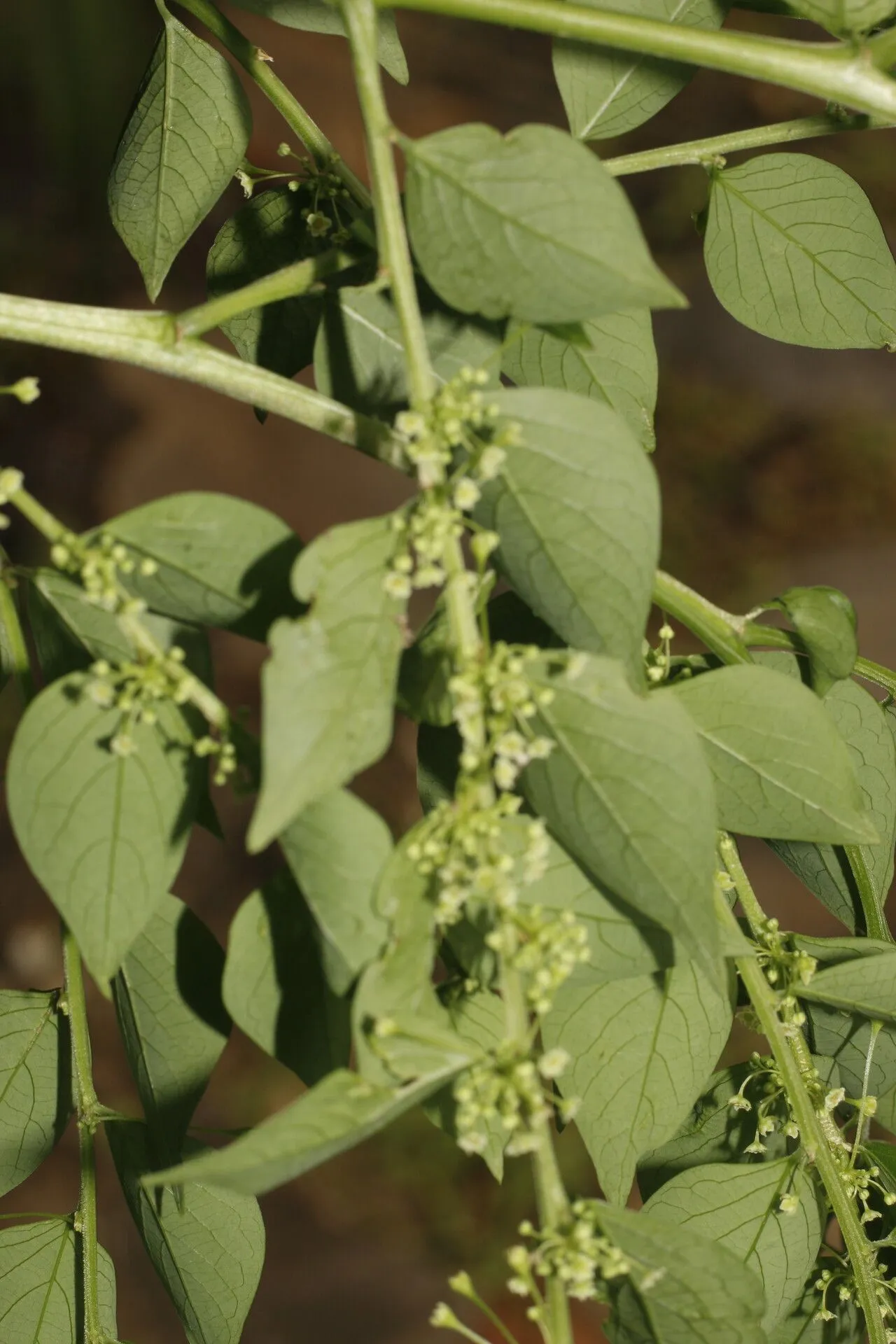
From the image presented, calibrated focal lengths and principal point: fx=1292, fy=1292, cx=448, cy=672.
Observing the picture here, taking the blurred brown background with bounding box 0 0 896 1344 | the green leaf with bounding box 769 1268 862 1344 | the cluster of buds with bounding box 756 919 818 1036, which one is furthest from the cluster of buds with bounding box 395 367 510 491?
the blurred brown background with bounding box 0 0 896 1344

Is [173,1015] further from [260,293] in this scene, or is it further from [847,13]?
[847,13]

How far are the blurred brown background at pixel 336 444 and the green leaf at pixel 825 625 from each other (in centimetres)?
161

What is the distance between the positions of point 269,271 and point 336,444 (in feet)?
5.54

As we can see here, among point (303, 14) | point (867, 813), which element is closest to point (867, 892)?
point (867, 813)

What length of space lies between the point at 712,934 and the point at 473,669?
0.27ft

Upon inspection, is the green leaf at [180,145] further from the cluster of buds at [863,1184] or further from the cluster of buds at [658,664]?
the cluster of buds at [863,1184]

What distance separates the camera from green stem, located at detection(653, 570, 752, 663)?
40 centimetres

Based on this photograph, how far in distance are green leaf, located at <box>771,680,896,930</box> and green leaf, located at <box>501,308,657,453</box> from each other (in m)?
0.13

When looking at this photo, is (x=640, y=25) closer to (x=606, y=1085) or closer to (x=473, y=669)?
(x=473, y=669)

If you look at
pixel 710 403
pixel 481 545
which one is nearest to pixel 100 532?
pixel 481 545

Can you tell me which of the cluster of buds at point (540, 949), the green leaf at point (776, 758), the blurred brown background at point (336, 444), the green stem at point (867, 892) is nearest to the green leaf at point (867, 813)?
the green stem at point (867, 892)

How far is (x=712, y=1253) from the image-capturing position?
30 cm

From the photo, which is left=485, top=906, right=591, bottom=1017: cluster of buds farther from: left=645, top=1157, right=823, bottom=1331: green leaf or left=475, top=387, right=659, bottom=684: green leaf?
left=645, top=1157, right=823, bottom=1331: green leaf

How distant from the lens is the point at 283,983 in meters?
0.33
